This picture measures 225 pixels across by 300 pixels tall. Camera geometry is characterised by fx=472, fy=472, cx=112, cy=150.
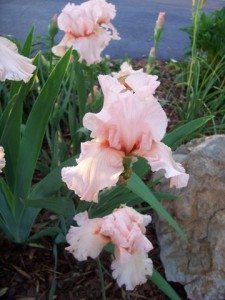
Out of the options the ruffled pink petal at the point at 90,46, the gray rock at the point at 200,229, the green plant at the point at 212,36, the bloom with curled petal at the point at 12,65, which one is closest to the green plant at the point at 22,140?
the bloom with curled petal at the point at 12,65

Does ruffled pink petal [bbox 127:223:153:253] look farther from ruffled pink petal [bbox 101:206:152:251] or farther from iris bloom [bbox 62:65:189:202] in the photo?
iris bloom [bbox 62:65:189:202]

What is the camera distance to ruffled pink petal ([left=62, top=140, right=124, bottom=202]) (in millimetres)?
1138

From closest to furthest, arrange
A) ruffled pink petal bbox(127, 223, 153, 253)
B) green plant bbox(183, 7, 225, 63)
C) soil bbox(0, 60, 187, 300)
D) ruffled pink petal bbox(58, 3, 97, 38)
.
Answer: ruffled pink petal bbox(127, 223, 153, 253) → soil bbox(0, 60, 187, 300) → ruffled pink petal bbox(58, 3, 97, 38) → green plant bbox(183, 7, 225, 63)

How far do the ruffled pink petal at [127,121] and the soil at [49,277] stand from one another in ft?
2.20

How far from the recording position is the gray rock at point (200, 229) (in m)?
1.76

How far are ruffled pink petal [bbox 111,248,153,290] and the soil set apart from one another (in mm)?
405

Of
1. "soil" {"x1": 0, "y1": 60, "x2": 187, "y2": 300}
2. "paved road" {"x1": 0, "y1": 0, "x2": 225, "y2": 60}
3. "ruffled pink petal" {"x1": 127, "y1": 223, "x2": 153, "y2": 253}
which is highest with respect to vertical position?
"ruffled pink petal" {"x1": 127, "y1": 223, "x2": 153, "y2": 253}

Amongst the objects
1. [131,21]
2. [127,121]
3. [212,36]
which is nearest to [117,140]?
[127,121]

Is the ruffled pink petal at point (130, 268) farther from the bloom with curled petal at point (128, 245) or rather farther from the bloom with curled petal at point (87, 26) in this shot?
the bloom with curled petal at point (87, 26)

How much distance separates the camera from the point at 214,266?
177cm

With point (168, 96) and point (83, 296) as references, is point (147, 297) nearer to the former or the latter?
point (83, 296)

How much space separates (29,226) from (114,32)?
885mm

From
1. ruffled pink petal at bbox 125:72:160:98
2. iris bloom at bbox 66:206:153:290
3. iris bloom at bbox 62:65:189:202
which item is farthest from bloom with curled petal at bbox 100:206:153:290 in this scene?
ruffled pink petal at bbox 125:72:160:98

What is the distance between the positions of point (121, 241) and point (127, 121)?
325 millimetres
